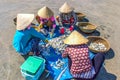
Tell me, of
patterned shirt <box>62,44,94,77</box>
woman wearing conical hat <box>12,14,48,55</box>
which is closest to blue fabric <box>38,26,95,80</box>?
woman wearing conical hat <box>12,14,48,55</box>

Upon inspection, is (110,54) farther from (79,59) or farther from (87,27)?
(79,59)

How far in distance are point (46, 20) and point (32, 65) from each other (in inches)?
87.3

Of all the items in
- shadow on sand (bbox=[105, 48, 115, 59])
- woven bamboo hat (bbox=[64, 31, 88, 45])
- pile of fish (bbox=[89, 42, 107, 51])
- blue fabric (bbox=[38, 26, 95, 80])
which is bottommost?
blue fabric (bbox=[38, 26, 95, 80])

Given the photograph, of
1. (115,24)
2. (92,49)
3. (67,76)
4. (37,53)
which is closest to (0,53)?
(37,53)

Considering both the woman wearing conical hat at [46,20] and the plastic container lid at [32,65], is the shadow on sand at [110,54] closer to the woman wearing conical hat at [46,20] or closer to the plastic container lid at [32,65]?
the woman wearing conical hat at [46,20]

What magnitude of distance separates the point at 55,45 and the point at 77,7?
10.4 feet

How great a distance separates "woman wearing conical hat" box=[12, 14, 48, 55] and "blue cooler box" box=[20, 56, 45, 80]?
57 centimetres

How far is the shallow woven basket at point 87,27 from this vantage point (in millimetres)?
7946

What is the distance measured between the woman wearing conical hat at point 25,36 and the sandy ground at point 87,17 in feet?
1.47

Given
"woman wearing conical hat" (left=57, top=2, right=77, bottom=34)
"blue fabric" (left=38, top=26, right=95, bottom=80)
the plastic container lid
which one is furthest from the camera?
"woman wearing conical hat" (left=57, top=2, right=77, bottom=34)

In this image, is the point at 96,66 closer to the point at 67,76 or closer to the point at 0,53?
the point at 67,76

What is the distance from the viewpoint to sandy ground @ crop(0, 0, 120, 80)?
6.54 metres

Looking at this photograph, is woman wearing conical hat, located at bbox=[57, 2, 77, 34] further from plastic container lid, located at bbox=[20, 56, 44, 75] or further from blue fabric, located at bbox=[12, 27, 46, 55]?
plastic container lid, located at bbox=[20, 56, 44, 75]

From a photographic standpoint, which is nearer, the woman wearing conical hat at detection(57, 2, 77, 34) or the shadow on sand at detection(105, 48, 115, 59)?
the shadow on sand at detection(105, 48, 115, 59)
